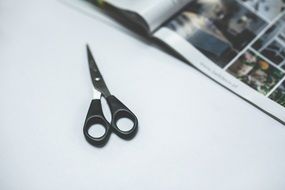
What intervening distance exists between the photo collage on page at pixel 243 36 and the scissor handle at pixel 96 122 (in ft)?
0.59

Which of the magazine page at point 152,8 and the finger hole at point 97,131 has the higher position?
the magazine page at point 152,8

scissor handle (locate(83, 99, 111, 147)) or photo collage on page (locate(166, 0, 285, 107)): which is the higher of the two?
photo collage on page (locate(166, 0, 285, 107))

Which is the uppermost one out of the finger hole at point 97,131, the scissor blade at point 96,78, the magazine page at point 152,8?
the magazine page at point 152,8

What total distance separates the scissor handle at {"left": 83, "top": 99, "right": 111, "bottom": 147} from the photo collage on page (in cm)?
18

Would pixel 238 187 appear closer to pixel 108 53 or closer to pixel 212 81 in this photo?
pixel 212 81

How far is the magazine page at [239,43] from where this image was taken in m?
0.49

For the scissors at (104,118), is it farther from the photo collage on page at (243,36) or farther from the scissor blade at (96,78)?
the photo collage on page at (243,36)

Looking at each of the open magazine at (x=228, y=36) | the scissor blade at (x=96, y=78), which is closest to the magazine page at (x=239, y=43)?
the open magazine at (x=228, y=36)

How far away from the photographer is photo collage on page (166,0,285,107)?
50 cm

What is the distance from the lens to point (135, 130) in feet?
1.43

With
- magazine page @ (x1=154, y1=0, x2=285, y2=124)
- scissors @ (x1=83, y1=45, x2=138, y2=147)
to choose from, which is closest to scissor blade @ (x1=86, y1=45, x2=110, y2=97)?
scissors @ (x1=83, y1=45, x2=138, y2=147)

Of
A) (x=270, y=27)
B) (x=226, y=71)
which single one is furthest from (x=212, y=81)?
(x=270, y=27)

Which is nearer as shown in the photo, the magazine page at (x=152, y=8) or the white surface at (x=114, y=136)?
the white surface at (x=114, y=136)

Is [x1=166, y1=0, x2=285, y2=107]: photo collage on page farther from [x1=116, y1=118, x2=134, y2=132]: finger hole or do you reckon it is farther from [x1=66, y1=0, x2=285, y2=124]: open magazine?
[x1=116, y1=118, x2=134, y2=132]: finger hole
